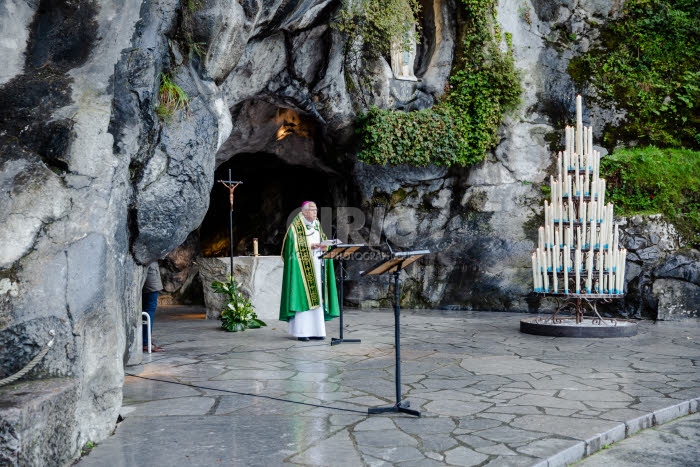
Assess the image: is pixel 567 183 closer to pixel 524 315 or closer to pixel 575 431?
pixel 524 315

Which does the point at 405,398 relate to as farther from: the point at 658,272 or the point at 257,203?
the point at 257,203

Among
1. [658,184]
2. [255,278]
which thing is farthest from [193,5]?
[658,184]

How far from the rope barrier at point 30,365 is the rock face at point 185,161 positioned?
55 mm

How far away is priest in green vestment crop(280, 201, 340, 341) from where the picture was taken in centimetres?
907

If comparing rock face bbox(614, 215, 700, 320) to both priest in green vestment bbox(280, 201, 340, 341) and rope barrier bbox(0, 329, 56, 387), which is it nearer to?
priest in green vestment bbox(280, 201, 340, 341)

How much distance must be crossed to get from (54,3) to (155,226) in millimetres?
1972

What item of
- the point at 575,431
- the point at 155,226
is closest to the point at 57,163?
the point at 155,226

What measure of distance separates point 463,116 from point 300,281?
614 centimetres

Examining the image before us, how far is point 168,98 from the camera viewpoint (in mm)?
6414

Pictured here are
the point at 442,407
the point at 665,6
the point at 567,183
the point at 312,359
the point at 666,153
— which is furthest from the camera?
the point at 665,6

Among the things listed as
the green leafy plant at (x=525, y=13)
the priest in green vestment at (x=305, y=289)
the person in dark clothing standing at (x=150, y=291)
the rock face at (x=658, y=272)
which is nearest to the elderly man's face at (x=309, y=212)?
the priest in green vestment at (x=305, y=289)

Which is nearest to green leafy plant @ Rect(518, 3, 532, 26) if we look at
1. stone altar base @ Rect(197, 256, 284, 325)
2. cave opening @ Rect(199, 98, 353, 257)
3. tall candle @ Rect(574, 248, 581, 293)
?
cave opening @ Rect(199, 98, 353, 257)

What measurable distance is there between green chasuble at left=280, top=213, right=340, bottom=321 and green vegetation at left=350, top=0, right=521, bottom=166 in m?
4.26

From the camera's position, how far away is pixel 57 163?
463 centimetres
